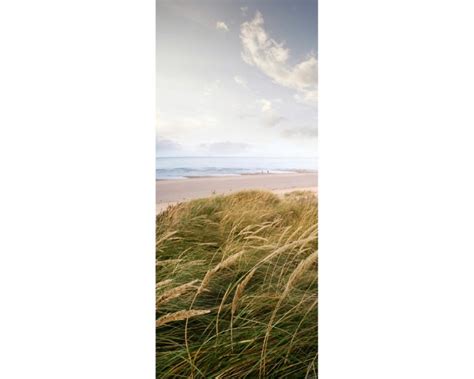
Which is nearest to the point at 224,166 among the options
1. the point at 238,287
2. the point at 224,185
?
the point at 224,185

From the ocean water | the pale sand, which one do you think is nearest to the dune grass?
the pale sand

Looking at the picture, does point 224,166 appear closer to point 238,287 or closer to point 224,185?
point 224,185

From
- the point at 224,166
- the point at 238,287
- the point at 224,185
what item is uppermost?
the point at 224,166

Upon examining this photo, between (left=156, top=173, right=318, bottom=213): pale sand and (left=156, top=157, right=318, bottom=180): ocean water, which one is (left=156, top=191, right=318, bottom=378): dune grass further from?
(left=156, top=157, right=318, bottom=180): ocean water

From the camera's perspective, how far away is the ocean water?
7.26 ft
